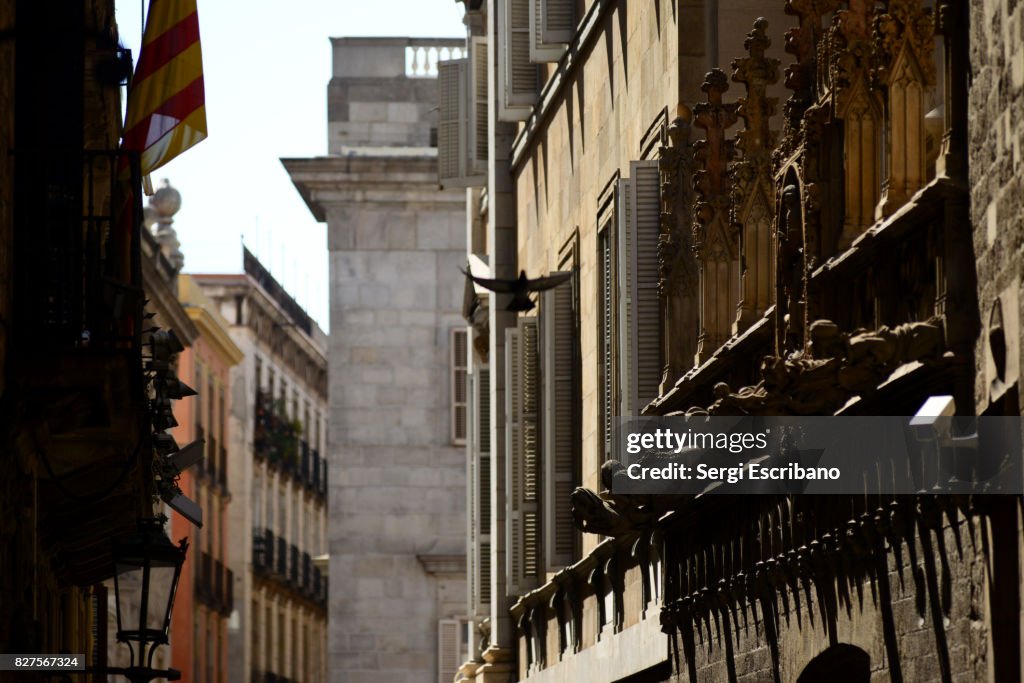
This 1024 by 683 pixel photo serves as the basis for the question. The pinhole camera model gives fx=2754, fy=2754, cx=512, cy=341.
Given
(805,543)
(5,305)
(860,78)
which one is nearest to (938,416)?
(860,78)

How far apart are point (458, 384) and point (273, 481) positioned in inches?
1043

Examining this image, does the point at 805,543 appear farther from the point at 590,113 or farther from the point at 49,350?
the point at 590,113

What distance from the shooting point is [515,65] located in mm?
25312

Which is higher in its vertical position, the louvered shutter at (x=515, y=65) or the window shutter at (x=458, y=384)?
the window shutter at (x=458, y=384)

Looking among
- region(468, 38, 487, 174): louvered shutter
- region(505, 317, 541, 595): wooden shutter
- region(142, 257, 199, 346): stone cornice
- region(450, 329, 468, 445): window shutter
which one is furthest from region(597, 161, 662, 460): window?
region(142, 257, 199, 346): stone cornice

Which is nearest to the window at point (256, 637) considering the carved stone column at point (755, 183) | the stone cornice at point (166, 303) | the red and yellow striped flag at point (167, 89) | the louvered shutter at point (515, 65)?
the stone cornice at point (166, 303)

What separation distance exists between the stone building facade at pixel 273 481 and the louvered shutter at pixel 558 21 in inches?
1621

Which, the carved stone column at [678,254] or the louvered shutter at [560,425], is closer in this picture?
the carved stone column at [678,254]

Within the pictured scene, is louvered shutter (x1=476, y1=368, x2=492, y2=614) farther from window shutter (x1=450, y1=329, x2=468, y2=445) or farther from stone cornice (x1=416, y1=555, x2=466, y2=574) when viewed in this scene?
window shutter (x1=450, y1=329, x2=468, y2=445)

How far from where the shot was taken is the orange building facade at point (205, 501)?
58.7m

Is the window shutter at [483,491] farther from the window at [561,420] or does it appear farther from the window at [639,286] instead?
the window at [639,286]

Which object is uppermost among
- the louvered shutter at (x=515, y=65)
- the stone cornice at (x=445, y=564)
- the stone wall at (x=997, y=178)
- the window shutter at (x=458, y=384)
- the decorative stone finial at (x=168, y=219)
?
the decorative stone finial at (x=168, y=219)

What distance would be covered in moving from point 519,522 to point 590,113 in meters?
4.17

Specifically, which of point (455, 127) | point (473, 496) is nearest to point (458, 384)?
point (455, 127)
